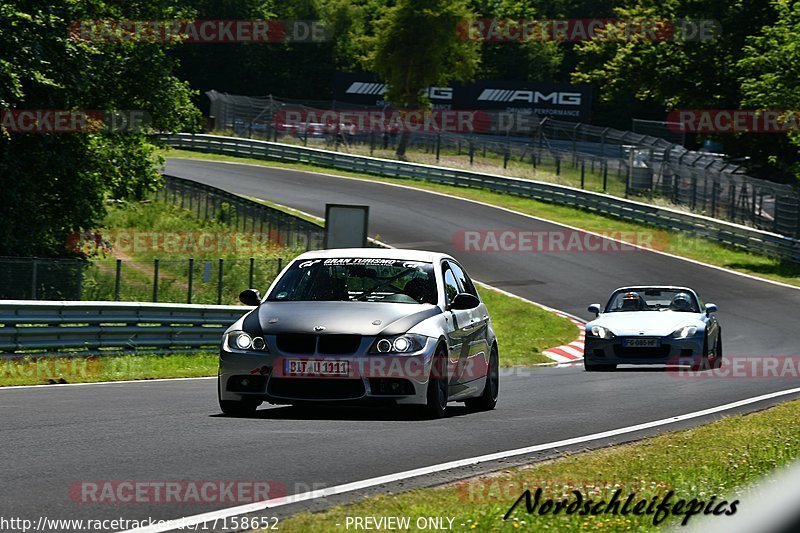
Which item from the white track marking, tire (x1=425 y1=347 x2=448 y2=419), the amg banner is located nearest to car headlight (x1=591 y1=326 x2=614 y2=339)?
the white track marking

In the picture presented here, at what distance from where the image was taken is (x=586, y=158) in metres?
56.4

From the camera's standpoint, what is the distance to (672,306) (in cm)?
2044

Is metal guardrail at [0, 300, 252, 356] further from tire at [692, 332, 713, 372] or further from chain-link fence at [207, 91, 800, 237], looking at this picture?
chain-link fence at [207, 91, 800, 237]

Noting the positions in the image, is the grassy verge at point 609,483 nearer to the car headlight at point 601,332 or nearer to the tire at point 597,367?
the car headlight at point 601,332

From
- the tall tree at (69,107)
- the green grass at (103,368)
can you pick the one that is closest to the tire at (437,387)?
the green grass at (103,368)

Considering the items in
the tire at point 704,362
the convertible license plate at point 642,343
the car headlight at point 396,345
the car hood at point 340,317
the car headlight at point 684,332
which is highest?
the car hood at point 340,317

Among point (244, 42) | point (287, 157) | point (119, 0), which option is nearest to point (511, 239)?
point (119, 0)

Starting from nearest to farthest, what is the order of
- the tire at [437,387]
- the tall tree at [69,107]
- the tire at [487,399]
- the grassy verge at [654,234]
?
the tire at [437,387] < the tire at [487,399] < the tall tree at [69,107] < the grassy verge at [654,234]

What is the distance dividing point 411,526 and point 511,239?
38.6 meters

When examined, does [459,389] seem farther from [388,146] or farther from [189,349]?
[388,146]

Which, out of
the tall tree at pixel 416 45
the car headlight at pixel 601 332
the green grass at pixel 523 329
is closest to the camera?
the car headlight at pixel 601 332

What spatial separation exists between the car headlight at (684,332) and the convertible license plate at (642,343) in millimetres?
269

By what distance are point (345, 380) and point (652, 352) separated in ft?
31.9

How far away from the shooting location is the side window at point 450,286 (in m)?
11.9
